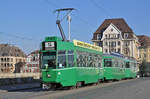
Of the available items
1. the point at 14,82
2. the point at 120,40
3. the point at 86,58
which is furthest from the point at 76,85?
the point at 120,40

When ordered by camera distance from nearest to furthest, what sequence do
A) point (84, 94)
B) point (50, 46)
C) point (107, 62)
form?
point (84, 94)
point (50, 46)
point (107, 62)

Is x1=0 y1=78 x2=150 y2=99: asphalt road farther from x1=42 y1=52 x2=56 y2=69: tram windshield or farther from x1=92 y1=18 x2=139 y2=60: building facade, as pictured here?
x1=92 y1=18 x2=139 y2=60: building facade

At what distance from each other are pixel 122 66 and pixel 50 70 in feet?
65.2

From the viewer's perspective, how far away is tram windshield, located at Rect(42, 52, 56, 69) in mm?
19297

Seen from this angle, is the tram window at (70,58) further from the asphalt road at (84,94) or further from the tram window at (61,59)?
the asphalt road at (84,94)

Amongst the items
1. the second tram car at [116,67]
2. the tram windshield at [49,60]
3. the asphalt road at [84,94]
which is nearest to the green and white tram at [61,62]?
the tram windshield at [49,60]

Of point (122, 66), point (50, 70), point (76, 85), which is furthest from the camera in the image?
point (122, 66)

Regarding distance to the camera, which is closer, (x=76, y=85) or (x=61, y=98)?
(x=61, y=98)

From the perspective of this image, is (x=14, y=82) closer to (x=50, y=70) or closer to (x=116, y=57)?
(x=116, y=57)

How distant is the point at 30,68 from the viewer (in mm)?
33812

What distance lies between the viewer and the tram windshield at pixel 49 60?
19297 millimetres

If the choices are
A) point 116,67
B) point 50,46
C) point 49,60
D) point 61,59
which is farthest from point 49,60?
point 116,67

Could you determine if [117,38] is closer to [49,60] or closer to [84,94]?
[49,60]

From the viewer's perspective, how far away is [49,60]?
63.7 ft
